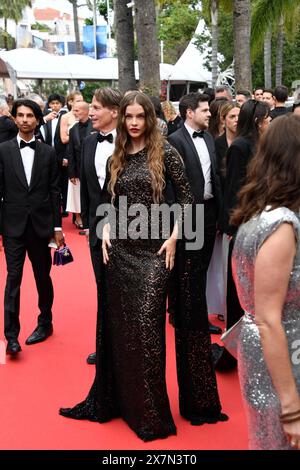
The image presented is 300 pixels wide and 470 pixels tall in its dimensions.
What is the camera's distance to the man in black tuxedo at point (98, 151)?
4668mm

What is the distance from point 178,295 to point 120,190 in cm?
73

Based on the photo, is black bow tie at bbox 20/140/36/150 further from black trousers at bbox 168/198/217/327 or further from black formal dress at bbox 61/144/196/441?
black trousers at bbox 168/198/217/327

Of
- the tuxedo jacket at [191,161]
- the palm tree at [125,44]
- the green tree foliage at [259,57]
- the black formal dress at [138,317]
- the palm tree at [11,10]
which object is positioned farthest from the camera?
the palm tree at [11,10]

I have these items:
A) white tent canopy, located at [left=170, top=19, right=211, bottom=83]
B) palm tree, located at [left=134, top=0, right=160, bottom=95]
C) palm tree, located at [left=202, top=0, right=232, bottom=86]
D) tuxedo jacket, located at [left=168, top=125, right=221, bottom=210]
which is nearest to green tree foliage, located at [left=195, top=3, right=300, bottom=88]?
white tent canopy, located at [left=170, top=19, right=211, bottom=83]

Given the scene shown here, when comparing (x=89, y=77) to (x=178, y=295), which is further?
(x=89, y=77)

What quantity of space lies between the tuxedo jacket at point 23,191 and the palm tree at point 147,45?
199 inches

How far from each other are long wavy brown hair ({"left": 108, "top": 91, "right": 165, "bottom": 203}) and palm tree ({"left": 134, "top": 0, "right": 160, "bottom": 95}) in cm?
641

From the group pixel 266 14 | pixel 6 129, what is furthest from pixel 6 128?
pixel 266 14

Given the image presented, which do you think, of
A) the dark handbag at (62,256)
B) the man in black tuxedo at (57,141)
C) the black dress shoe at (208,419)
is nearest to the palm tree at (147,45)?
the man in black tuxedo at (57,141)

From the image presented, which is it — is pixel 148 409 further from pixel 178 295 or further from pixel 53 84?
pixel 53 84

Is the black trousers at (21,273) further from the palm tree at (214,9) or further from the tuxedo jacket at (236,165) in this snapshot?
the palm tree at (214,9)

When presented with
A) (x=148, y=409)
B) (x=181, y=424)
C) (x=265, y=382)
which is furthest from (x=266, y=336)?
(x=181, y=424)

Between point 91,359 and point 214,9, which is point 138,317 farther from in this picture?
point 214,9

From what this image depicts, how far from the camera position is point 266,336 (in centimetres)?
215
